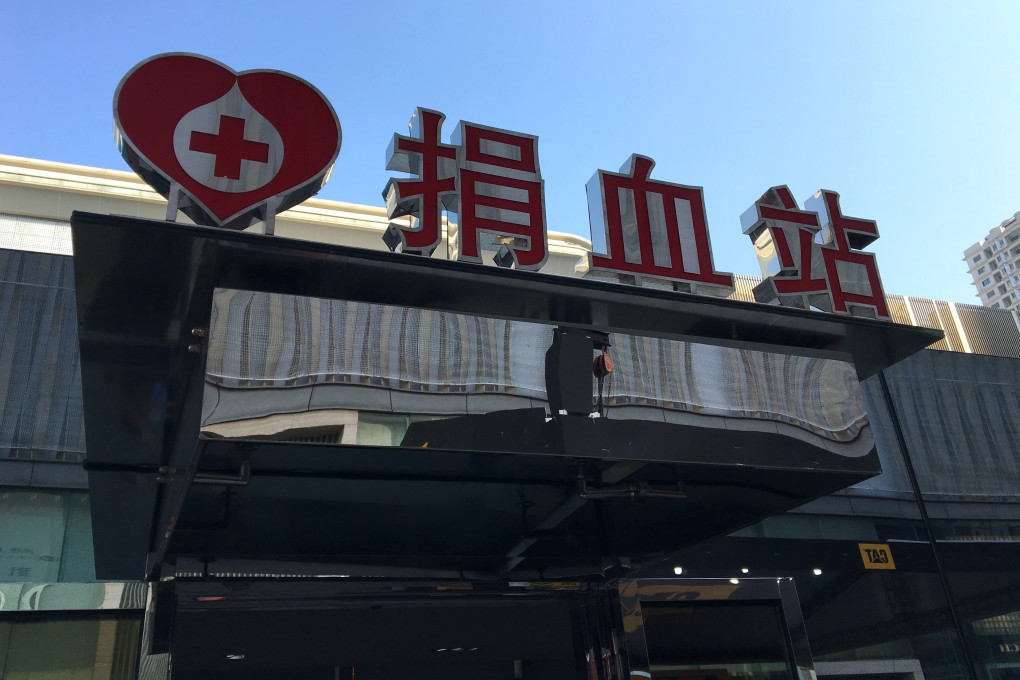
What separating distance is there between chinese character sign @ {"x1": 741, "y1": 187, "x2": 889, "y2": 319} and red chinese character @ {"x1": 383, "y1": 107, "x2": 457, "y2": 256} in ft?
7.37

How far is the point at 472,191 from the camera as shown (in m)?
5.41

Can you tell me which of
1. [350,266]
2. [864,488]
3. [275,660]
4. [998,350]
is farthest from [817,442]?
[998,350]

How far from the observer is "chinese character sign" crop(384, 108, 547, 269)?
197 inches

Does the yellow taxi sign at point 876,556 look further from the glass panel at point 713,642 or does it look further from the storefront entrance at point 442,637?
the storefront entrance at point 442,637

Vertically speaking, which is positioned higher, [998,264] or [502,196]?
[998,264]

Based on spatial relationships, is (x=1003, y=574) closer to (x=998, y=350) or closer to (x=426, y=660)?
(x=998, y=350)

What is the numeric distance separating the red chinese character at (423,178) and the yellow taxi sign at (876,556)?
22.8ft

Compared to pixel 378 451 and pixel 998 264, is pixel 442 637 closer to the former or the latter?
pixel 378 451

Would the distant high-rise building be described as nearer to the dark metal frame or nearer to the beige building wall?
the beige building wall

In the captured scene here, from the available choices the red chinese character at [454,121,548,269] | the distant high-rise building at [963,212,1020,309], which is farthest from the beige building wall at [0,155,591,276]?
the distant high-rise building at [963,212,1020,309]

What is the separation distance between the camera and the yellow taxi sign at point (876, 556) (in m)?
9.56

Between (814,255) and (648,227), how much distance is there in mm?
1253

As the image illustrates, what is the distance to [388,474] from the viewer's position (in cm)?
446

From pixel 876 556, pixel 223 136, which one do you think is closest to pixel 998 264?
pixel 876 556
